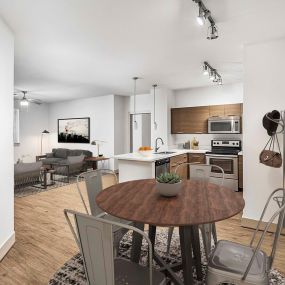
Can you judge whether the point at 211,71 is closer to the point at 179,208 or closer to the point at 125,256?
the point at 179,208

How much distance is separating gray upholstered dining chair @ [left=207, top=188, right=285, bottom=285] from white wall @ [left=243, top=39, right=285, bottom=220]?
5.15 feet

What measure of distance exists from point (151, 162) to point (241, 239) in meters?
1.71

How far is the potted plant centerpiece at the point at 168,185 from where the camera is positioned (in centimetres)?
170

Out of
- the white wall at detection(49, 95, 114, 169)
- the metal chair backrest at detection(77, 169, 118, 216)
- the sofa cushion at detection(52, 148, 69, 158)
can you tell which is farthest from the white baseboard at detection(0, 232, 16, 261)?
the sofa cushion at detection(52, 148, 69, 158)

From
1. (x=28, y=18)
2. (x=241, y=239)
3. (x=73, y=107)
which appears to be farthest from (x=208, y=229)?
(x=73, y=107)

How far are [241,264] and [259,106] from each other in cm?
217

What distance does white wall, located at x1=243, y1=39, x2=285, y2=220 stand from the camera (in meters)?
2.82

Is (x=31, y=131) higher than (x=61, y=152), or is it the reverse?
(x=31, y=131)

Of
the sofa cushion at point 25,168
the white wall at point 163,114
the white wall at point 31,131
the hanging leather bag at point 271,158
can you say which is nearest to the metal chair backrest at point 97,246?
the hanging leather bag at point 271,158

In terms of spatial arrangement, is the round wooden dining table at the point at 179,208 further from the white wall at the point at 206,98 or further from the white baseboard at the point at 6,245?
Result: the white wall at the point at 206,98

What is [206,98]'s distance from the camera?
552 centimetres

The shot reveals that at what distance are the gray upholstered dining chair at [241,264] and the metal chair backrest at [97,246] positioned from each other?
0.55 m

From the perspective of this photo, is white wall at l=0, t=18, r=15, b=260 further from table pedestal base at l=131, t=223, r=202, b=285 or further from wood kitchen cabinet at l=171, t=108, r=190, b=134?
wood kitchen cabinet at l=171, t=108, r=190, b=134

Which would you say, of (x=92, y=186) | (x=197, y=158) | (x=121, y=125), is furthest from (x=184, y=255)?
(x=121, y=125)
